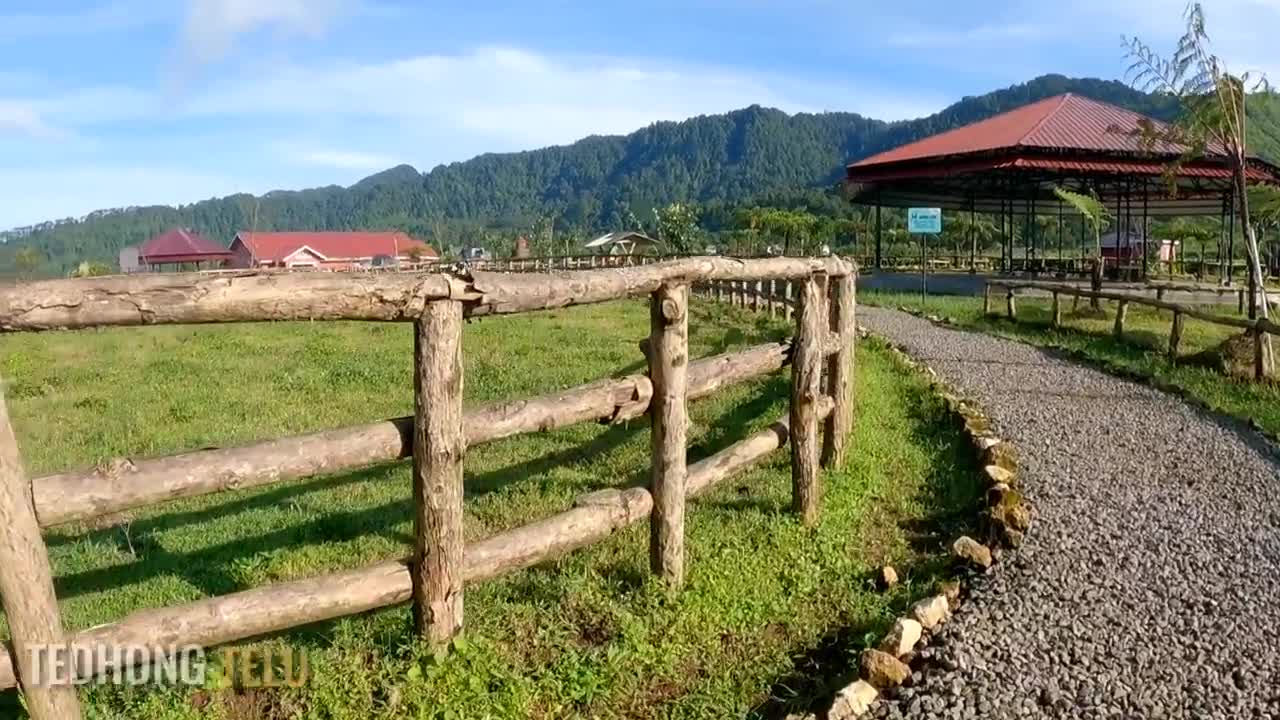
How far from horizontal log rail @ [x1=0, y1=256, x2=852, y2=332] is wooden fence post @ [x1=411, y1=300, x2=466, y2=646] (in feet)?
0.34

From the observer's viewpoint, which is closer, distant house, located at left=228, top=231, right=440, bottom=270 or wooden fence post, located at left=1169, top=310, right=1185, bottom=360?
wooden fence post, located at left=1169, top=310, right=1185, bottom=360

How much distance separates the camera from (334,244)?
261 ft

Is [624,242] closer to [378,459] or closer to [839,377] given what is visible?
[839,377]

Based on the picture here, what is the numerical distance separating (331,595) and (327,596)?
0.01 meters

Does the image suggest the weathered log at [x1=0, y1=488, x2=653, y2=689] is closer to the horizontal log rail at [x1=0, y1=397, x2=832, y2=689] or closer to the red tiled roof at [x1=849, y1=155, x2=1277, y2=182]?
the horizontal log rail at [x1=0, y1=397, x2=832, y2=689]

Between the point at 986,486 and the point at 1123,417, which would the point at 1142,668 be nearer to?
the point at 986,486

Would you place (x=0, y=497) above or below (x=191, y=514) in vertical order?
above

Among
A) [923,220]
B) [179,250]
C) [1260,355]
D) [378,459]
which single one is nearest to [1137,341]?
[1260,355]

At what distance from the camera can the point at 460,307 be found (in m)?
3.28

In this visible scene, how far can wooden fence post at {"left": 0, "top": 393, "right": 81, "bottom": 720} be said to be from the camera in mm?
2422

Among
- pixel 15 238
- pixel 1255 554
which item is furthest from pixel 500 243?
pixel 15 238

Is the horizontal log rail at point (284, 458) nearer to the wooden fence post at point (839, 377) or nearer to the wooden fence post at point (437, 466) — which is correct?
the wooden fence post at point (437, 466)

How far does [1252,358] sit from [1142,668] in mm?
7571

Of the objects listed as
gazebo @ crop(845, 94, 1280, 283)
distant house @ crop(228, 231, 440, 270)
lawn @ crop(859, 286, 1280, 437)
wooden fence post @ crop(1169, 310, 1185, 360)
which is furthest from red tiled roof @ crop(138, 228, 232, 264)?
wooden fence post @ crop(1169, 310, 1185, 360)
